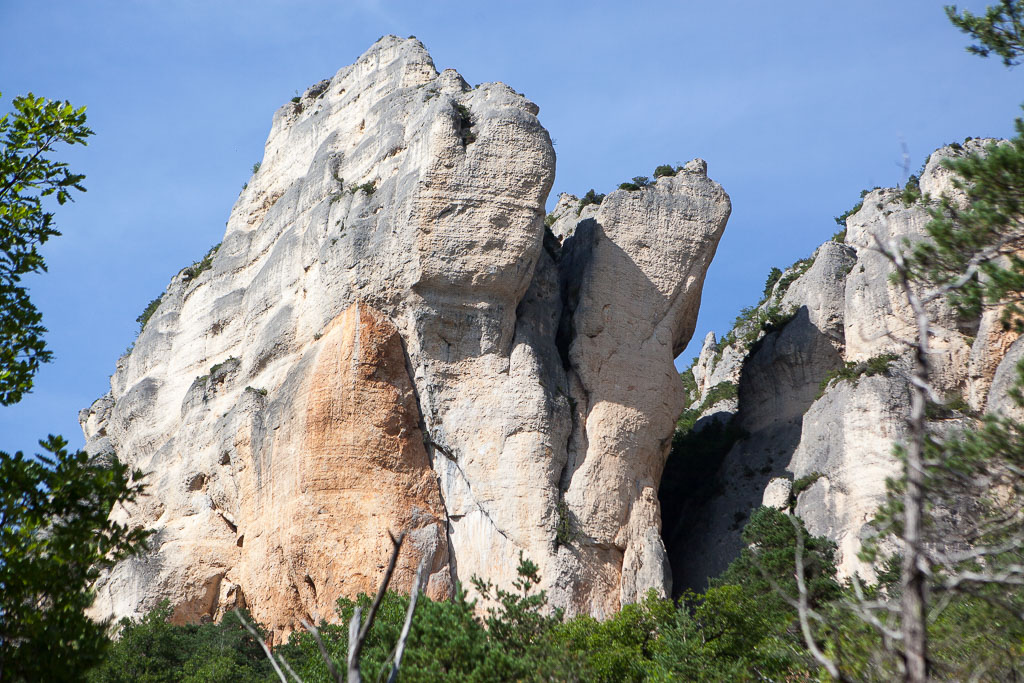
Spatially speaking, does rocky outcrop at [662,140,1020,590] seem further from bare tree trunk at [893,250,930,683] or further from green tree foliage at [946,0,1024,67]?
bare tree trunk at [893,250,930,683]

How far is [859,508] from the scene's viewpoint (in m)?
29.3

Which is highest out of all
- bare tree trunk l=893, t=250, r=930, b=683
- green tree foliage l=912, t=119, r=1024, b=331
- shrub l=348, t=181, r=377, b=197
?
shrub l=348, t=181, r=377, b=197

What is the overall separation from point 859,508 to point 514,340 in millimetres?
9947

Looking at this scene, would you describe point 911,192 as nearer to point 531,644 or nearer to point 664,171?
point 664,171

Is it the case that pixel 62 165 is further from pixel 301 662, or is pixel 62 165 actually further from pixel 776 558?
pixel 776 558

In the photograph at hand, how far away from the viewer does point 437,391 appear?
95.5 ft

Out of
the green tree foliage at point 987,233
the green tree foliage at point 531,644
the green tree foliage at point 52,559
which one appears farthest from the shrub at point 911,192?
the green tree foliage at point 52,559

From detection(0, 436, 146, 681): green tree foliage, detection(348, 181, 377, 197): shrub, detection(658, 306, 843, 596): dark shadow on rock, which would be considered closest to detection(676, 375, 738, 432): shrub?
detection(658, 306, 843, 596): dark shadow on rock

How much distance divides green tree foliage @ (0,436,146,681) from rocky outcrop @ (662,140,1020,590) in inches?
744

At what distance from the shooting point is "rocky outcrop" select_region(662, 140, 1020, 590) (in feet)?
98.3

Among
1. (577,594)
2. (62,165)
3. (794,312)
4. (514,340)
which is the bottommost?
(577,594)

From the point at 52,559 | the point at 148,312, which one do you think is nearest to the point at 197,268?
the point at 148,312

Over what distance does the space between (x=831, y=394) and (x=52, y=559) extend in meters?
24.8

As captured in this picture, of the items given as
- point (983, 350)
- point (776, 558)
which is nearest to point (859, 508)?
point (776, 558)
